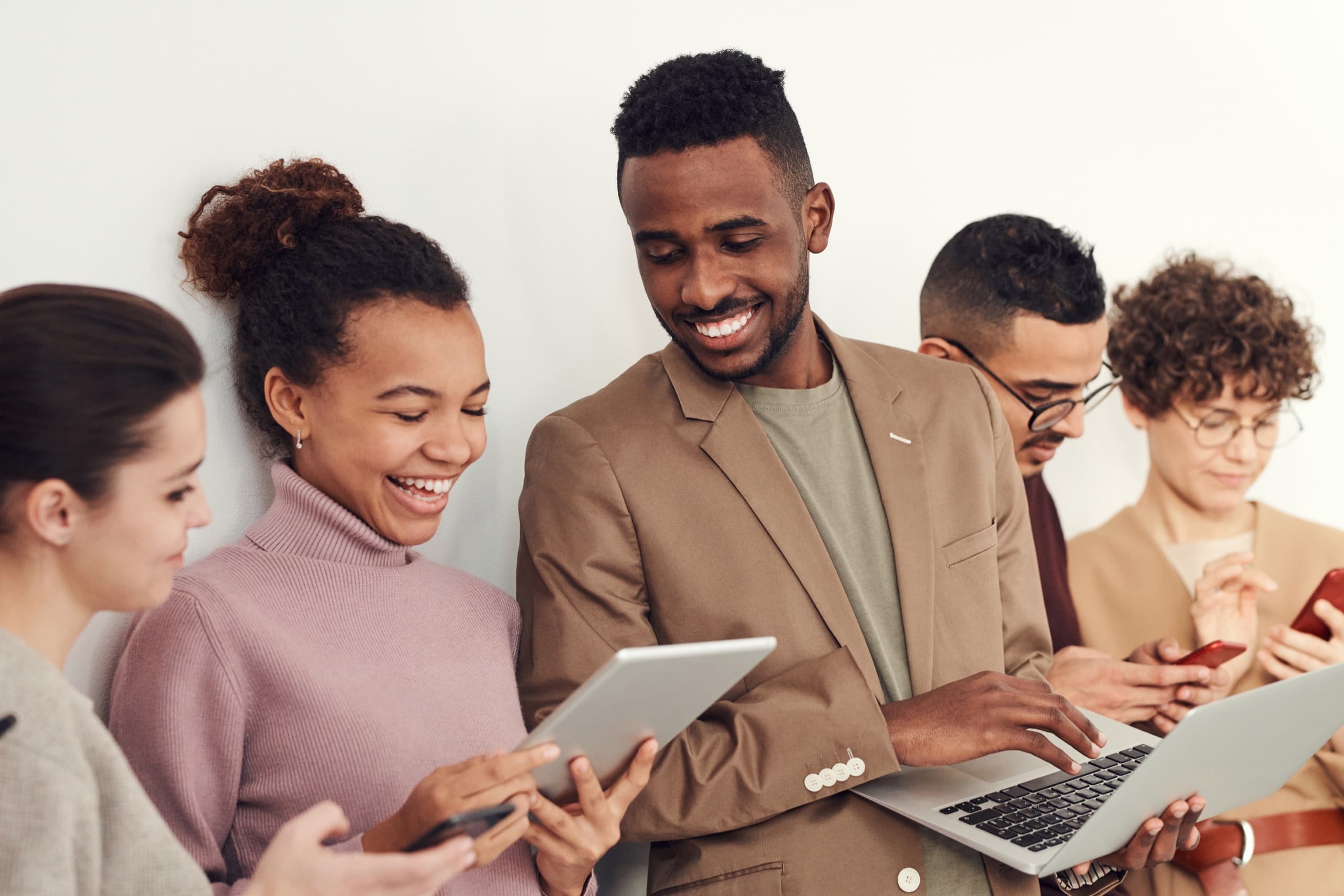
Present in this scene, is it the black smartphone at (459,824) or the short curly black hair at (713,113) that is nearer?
the black smartphone at (459,824)

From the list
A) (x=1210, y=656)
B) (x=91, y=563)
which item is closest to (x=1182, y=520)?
(x=1210, y=656)

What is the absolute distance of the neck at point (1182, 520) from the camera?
3.02m

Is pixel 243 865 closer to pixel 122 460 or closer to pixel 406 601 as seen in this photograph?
pixel 406 601

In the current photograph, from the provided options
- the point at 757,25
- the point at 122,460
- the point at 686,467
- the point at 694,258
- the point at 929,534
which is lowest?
the point at 929,534

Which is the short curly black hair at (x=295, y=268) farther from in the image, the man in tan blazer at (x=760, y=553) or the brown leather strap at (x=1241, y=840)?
the brown leather strap at (x=1241, y=840)

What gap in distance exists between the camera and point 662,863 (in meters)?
1.92

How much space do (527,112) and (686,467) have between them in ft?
2.75

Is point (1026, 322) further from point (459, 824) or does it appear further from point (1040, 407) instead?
point (459, 824)

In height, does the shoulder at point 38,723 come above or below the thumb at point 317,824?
above

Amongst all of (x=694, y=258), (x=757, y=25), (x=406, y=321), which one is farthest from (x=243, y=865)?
(x=757, y=25)

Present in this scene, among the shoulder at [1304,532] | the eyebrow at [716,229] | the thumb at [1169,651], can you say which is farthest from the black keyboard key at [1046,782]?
the shoulder at [1304,532]

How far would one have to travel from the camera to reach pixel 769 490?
6.37ft

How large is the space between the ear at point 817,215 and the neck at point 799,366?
0.39ft

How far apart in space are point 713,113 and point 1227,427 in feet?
5.61
